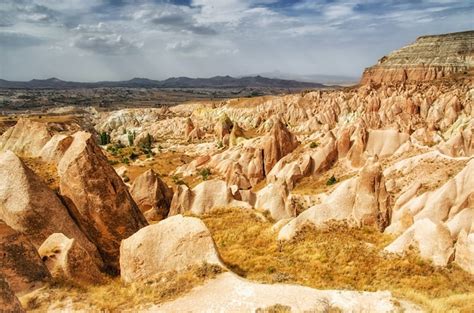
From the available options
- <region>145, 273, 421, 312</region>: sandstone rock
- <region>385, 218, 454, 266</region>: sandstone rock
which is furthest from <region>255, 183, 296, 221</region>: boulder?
<region>145, 273, 421, 312</region>: sandstone rock

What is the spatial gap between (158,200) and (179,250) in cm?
2090

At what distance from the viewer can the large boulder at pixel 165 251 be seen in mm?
15547

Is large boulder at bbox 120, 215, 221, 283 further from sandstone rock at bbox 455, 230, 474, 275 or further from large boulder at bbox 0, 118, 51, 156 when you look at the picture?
large boulder at bbox 0, 118, 51, 156

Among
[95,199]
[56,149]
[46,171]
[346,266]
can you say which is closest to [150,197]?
[56,149]

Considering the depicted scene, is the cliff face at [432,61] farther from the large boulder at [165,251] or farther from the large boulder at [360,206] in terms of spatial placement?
the large boulder at [165,251]

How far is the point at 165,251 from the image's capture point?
15.8 meters

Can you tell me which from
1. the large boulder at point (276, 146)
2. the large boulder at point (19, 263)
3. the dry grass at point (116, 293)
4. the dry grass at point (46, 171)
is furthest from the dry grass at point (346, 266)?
the large boulder at point (276, 146)

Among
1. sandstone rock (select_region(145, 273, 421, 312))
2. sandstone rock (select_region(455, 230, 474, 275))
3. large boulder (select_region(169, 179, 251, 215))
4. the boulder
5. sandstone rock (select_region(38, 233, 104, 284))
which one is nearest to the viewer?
sandstone rock (select_region(145, 273, 421, 312))

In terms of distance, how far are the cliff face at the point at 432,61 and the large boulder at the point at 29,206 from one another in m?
173

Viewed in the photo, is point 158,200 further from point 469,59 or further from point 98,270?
point 469,59

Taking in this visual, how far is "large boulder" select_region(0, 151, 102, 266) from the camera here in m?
16.4

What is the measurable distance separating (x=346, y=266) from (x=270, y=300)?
263 inches

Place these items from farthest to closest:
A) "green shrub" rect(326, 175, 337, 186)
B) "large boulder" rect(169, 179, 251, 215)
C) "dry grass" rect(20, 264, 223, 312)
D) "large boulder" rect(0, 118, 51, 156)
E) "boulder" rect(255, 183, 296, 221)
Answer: "green shrub" rect(326, 175, 337, 186) → "large boulder" rect(0, 118, 51, 156) → "large boulder" rect(169, 179, 251, 215) → "boulder" rect(255, 183, 296, 221) → "dry grass" rect(20, 264, 223, 312)

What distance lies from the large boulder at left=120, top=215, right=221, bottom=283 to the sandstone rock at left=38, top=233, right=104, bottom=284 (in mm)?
1213
